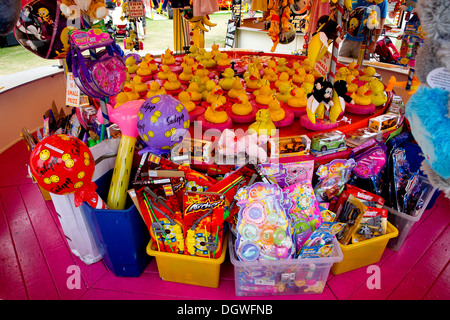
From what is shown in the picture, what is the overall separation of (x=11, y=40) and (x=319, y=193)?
9.98 meters

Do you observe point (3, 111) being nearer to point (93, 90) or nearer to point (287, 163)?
point (93, 90)

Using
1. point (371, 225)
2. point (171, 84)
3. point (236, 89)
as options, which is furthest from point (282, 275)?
point (171, 84)

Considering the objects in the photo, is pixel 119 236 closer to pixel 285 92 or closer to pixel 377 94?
pixel 285 92

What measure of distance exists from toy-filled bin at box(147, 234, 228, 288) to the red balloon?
0.55m

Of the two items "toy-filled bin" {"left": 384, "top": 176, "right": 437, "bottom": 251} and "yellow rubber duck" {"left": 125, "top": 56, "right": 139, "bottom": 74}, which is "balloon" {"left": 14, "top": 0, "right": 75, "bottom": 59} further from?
"toy-filled bin" {"left": 384, "top": 176, "right": 437, "bottom": 251}

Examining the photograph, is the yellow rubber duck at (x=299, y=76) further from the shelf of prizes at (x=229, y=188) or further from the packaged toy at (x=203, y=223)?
the packaged toy at (x=203, y=223)

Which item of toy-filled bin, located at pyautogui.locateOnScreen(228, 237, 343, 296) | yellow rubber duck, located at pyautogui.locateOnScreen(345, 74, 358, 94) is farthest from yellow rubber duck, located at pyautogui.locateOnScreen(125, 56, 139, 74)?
toy-filled bin, located at pyautogui.locateOnScreen(228, 237, 343, 296)

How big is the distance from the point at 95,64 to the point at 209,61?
7.21ft

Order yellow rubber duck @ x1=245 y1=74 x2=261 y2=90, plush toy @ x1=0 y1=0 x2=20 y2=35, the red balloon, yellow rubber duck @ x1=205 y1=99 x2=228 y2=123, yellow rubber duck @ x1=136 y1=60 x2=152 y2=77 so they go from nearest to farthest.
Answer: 1. plush toy @ x1=0 y1=0 x2=20 y2=35
2. the red balloon
3. yellow rubber duck @ x1=205 y1=99 x2=228 y2=123
4. yellow rubber duck @ x1=245 y1=74 x2=261 y2=90
5. yellow rubber duck @ x1=136 y1=60 x2=152 y2=77

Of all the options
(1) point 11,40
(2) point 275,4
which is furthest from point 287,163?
(1) point 11,40

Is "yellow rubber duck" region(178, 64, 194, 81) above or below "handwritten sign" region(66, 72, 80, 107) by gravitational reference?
below

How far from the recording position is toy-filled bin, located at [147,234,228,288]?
1.61 m

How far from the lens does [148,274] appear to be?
1.84m
